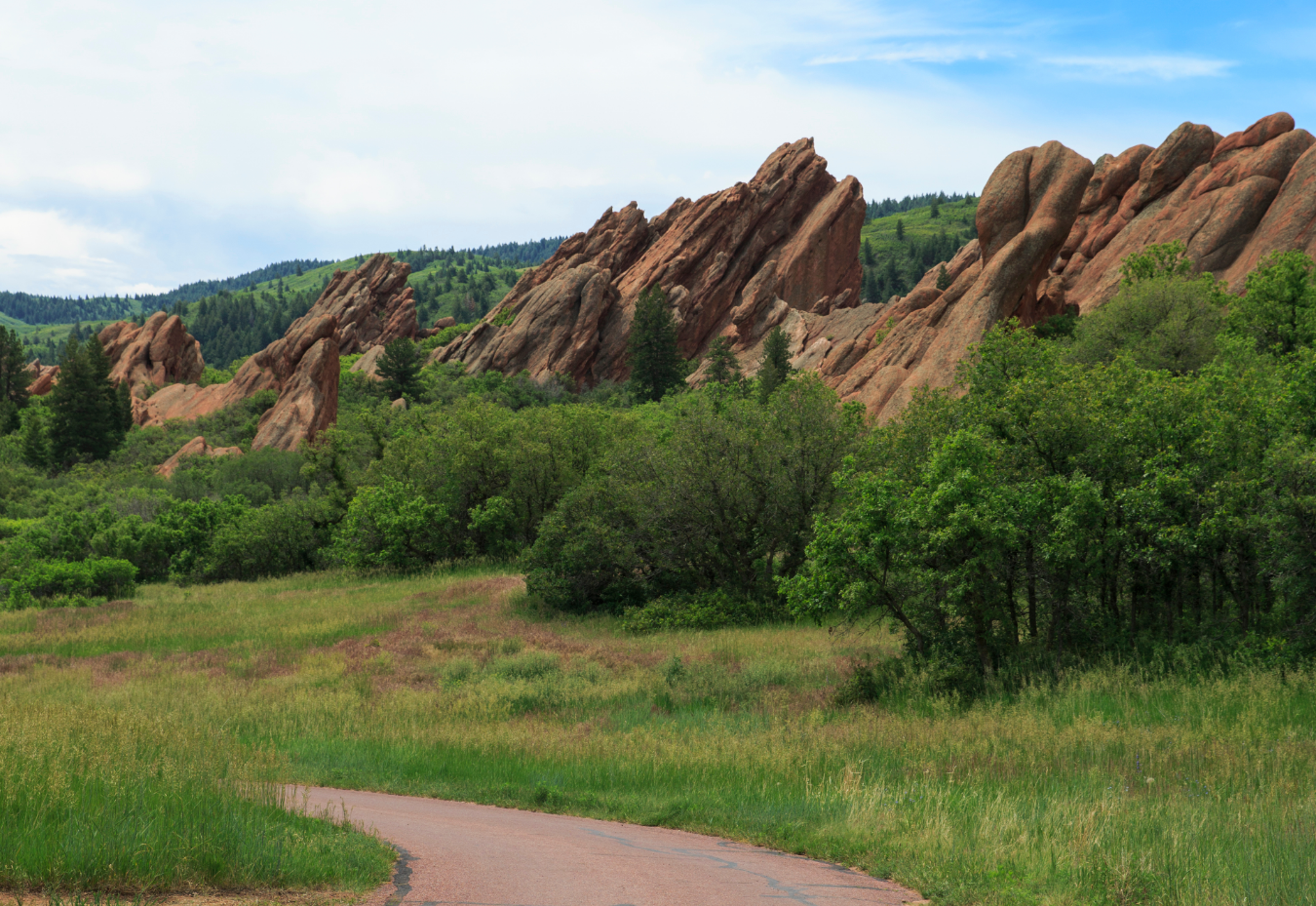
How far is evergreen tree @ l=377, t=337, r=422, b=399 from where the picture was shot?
9238 cm

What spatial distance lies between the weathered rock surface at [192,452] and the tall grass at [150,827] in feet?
248

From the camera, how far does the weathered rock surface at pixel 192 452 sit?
7631 centimetres

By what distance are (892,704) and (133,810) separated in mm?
14931

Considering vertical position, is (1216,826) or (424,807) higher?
(1216,826)

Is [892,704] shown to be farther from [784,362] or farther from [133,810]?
[784,362]

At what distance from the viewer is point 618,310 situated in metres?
105

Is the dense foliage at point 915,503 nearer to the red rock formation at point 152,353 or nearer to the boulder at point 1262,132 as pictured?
the boulder at point 1262,132

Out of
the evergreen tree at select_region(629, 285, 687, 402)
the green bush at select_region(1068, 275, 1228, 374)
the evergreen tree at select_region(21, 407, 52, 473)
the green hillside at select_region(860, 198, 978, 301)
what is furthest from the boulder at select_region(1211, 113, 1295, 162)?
the evergreen tree at select_region(21, 407, 52, 473)

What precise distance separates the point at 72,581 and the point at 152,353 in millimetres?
81410

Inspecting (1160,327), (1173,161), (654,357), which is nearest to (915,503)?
(1160,327)

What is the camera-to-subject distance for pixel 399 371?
92938 millimetres

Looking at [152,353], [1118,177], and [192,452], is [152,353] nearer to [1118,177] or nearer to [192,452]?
[192,452]

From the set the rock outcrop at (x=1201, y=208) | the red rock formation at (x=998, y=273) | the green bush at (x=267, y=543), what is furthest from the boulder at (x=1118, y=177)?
the green bush at (x=267, y=543)

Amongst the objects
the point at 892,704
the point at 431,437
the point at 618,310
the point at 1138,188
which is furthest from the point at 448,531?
the point at 618,310
